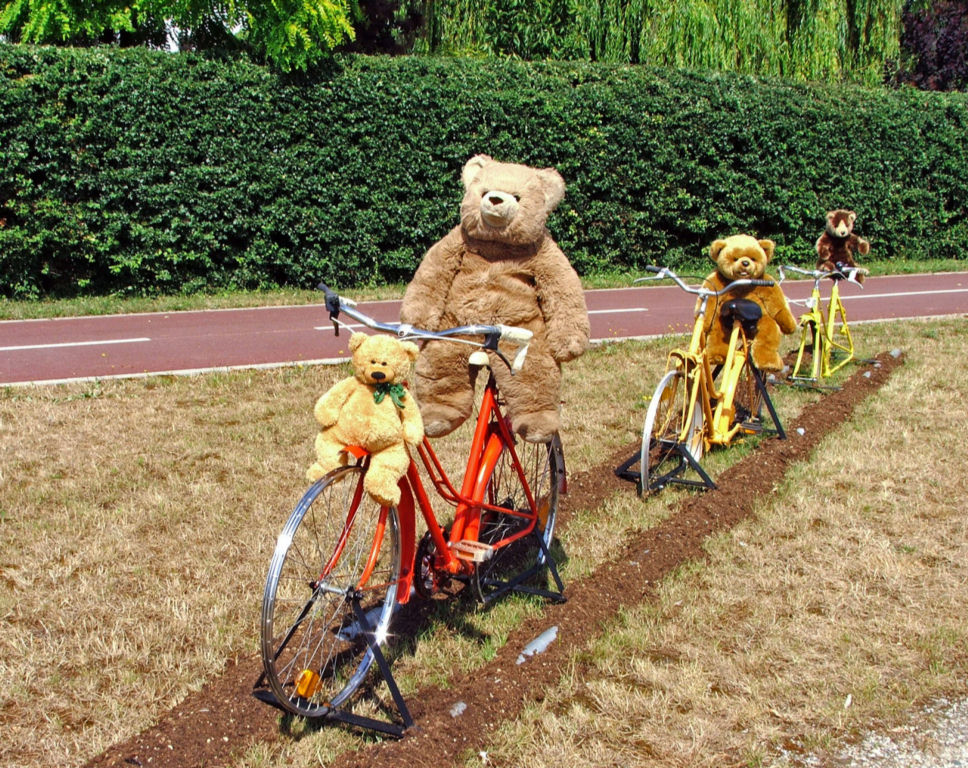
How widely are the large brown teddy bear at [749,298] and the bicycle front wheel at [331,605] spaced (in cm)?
325

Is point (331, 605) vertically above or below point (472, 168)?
below

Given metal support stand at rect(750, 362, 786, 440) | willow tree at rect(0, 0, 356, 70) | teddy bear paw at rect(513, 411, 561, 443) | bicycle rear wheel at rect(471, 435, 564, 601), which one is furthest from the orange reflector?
willow tree at rect(0, 0, 356, 70)

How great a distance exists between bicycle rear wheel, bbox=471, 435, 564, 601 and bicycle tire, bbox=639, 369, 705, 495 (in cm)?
83

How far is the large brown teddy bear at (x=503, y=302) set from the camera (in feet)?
→ 14.1

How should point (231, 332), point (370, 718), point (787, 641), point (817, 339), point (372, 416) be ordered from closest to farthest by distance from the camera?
point (372, 416) < point (370, 718) < point (787, 641) < point (817, 339) < point (231, 332)

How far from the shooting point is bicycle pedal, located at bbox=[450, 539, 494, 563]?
3.75 metres

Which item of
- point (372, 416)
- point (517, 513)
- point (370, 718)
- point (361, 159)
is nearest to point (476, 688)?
point (370, 718)

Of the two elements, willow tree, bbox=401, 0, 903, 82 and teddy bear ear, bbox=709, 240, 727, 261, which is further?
willow tree, bbox=401, 0, 903, 82

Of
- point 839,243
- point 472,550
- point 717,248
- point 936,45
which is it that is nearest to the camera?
point 472,550

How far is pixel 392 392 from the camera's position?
10.5 ft

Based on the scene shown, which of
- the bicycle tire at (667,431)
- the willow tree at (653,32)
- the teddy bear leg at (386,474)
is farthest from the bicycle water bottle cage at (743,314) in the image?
the willow tree at (653,32)

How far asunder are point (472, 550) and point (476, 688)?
0.59 meters

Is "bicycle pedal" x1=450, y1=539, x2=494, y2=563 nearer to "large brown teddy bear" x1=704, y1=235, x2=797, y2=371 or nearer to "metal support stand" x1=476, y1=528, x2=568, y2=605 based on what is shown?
"metal support stand" x1=476, y1=528, x2=568, y2=605

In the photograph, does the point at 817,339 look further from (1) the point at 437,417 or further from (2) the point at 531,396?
(1) the point at 437,417
